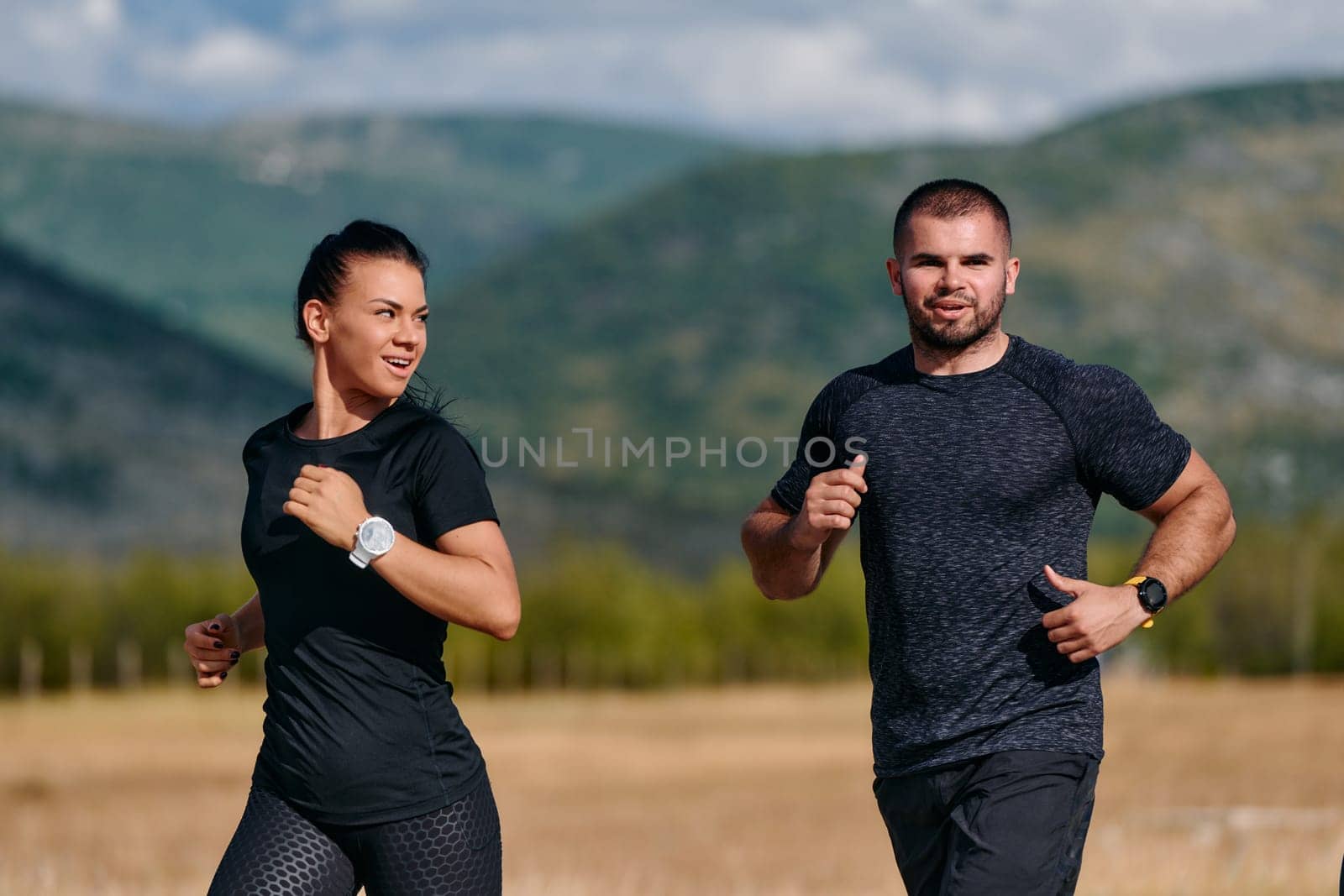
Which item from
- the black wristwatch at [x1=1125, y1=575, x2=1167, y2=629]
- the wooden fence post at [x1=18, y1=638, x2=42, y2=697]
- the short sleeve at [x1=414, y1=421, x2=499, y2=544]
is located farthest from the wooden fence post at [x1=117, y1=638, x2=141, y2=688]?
the black wristwatch at [x1=1125, y1=575, x2=1167, y2=629]

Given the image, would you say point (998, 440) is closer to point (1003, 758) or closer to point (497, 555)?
point (1003, 758)

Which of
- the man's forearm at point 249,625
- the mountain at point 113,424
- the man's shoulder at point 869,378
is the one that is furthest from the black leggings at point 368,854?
the mountain at point 113,424

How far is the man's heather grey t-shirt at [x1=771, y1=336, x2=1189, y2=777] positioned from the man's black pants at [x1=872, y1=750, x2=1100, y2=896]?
6 centimetres

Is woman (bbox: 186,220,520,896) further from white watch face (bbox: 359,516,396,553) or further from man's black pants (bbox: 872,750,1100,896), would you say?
man's black pants (bbox: 872,750,1100,896)

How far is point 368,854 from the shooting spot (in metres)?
5.32

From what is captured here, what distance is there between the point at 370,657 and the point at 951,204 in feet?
7.22

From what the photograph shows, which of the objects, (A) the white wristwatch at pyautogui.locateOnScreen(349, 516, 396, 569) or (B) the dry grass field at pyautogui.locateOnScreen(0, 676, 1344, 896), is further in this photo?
(B) the dry grass field at pyautogui.locateOnScreen(0, 676, 1344, 896)

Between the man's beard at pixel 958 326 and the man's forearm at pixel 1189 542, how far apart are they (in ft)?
2.55

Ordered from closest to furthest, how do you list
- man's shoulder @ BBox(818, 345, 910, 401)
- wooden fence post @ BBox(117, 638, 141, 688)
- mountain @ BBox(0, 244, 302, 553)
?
man's shoulder @ BBox(818, 345, 910, 401) < wooden fence post @ BBox(117, 638, 141, 688) < mountain @ BBox(0, 244, 302, 553)

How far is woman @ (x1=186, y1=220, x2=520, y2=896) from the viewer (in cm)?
511

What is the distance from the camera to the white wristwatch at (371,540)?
499 centimetres

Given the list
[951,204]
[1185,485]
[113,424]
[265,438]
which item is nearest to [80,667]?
[265,438]

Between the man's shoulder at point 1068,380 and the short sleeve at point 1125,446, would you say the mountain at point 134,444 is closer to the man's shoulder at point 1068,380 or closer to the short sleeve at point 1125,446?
the man's shoulder at point 1068,380

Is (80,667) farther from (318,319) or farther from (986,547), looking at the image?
(986,547)
